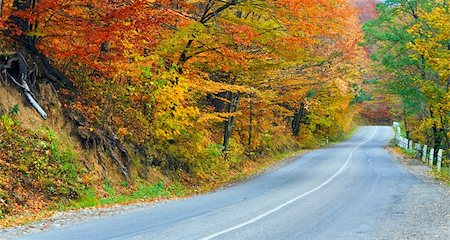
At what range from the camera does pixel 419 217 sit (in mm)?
12406

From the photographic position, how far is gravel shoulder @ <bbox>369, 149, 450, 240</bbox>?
33.5ft

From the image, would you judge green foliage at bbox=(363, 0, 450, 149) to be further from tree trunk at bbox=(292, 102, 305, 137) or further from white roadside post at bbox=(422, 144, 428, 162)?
tree trunk at bbox=(292, 102, 305, 137)

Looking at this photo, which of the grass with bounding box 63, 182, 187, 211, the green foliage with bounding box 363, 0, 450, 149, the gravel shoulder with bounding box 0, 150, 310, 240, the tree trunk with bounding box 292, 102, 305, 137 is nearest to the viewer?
the gravel shoulder with bounding box 0, 150, 310, 240

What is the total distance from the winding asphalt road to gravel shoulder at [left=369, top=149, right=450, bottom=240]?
0.28 m

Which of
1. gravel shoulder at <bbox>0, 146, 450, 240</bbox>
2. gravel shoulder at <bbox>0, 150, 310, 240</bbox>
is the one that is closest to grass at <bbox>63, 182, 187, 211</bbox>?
gravel shoulder at <bbox>0, 150, 310, 240</bbox>

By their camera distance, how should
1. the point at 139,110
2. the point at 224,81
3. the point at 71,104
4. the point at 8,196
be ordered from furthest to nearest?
the point at 224,81 → the point at 139,110 → the point at 71,104 → the point at 8,196

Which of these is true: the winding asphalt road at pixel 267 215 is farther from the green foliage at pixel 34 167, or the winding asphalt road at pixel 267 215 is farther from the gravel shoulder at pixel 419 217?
the green foliage at pixel 34 167

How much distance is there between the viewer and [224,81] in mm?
24812

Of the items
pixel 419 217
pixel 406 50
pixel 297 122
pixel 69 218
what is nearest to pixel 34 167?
pixel 69 218

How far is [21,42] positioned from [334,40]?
24.1 m

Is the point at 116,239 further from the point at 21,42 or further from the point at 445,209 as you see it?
the point at 21,42

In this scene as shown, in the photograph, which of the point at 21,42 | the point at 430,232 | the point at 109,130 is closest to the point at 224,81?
the point at 109,130

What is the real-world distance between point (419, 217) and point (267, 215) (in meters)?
3.51

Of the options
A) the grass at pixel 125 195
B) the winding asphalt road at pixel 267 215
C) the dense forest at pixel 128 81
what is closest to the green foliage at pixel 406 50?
the dense forest at pixel 128 81
